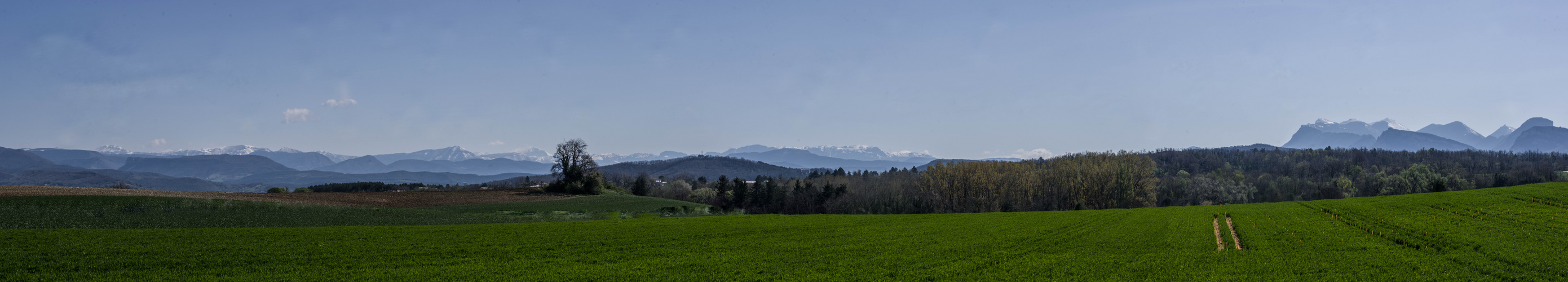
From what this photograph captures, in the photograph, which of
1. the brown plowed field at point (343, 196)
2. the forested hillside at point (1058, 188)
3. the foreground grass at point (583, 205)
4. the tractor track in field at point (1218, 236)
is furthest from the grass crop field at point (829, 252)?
the forested hillside at point (1058, 188)

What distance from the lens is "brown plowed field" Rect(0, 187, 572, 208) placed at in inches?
1748

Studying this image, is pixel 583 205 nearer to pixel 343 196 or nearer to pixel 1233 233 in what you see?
pixel 343 196

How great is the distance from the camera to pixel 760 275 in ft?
61.4

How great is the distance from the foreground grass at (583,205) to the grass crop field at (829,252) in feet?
82.3

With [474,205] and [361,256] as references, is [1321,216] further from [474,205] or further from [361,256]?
[474,205]

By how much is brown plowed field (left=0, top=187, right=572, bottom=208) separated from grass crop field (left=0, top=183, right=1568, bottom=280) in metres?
26.7

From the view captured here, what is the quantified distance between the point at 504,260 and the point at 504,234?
28.5 ft

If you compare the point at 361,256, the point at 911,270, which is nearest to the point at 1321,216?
the point at 911,270

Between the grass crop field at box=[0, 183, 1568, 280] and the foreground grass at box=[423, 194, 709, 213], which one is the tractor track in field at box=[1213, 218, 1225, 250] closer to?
the grass crop field at box=[0, 183, 1568, 280]

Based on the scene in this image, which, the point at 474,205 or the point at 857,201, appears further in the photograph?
the point at 857,201

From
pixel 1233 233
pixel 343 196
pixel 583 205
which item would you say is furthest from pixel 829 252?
pixel 343 196

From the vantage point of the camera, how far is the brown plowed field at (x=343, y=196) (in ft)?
146

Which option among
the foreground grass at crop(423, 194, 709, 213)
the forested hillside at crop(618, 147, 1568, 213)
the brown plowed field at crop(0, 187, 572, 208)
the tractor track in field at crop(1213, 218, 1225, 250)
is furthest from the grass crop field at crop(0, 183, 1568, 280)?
the forested hillside at crop(618, 147, 1568, 213)

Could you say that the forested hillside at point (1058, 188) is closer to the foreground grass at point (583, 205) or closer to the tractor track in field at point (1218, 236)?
the foreground grass at point (583, 205)
